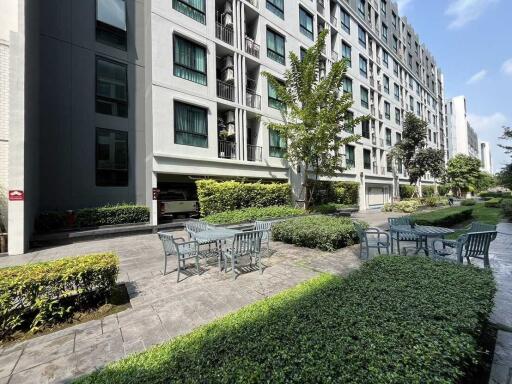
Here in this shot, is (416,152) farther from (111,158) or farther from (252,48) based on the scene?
(111,158)

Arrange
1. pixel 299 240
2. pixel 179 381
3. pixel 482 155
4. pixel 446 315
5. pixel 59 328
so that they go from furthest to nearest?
1. pixel 482 155
2. pixel 299 240
3. pixel 59 328
4. pixel 446 315
5. pixel 179 381

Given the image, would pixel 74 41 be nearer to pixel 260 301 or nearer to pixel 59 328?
pixel 59 328

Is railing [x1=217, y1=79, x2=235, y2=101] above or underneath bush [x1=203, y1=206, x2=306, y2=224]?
above

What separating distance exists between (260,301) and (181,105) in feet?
37.3

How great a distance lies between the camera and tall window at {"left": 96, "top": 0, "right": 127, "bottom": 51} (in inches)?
466

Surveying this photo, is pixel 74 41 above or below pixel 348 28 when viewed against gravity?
below

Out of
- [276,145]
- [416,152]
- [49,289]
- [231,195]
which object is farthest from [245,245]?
[416,152]

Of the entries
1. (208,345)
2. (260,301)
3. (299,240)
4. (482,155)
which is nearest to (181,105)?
(299,240)

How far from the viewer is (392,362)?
157 centimetres

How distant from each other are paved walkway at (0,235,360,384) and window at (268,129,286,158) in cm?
1003

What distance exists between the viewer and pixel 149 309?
4.06 meters

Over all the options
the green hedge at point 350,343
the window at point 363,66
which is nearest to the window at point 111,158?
the green hedge at point 350,343

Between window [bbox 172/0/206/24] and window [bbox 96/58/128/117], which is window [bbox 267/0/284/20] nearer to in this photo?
window [bbox 172/0/206/24]

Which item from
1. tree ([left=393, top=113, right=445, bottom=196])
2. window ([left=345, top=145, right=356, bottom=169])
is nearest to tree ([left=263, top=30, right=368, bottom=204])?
window ([left=345, top=145, right=356, bottom=169])
